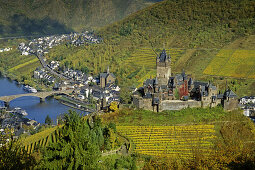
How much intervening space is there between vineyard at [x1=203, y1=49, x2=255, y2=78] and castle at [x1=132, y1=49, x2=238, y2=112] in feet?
95.9

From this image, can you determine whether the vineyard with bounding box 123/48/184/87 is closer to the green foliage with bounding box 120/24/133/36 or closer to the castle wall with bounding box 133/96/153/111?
the green foliage with bounding box 120/24/133/36

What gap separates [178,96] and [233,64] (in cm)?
3740

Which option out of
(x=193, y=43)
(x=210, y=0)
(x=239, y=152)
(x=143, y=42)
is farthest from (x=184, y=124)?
(x=210, y=0)

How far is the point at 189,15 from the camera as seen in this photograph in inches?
4491

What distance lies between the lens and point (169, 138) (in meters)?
41.1

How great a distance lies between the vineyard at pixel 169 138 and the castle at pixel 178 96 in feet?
14.0

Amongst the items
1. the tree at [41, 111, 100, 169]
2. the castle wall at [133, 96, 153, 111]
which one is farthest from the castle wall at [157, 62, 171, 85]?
the tree at [41, 111, 100, 169]

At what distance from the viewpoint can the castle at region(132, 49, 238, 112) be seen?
4662 centimetres

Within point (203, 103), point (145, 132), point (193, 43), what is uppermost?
point (193, 43)

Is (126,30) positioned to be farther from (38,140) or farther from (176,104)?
(38,140)

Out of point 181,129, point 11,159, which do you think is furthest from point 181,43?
point 11,159

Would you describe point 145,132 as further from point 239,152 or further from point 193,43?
point 193,43

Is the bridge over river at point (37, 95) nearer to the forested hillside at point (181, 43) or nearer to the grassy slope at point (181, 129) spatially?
the forested hillside at point (181, 43)

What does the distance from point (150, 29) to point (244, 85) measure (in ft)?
165
